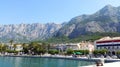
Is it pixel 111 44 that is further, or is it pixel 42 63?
pixel 111 44

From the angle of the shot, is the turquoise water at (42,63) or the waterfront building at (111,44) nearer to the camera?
the turquoise water at (42,63)

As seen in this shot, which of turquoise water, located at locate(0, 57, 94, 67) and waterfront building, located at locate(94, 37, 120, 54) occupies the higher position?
waterfront building, located at locate(94, 37, 120, 54)

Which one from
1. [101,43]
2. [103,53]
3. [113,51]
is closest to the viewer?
A: [103,53]

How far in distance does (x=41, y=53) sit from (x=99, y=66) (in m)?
129

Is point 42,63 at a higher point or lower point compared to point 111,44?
lower

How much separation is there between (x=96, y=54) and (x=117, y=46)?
60.3 feet

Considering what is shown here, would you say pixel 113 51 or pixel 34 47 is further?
pixel 34 47

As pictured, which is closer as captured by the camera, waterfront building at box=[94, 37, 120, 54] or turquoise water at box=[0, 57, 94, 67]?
turquoise water at box=[0, 57, 94, 67]

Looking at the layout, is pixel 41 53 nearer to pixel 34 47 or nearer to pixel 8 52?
pixel 34 47

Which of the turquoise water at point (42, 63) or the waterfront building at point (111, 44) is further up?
the waterfront building at point (111, 44)

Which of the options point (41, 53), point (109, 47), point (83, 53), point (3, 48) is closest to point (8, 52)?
point (3, 48)

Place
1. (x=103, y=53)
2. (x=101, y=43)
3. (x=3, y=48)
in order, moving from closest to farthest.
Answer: (x=103, y=53)
(x=101, y=43)
(x=3, y=48)

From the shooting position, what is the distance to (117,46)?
15275cm

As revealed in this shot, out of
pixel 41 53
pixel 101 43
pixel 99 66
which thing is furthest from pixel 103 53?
pixel 99 66
